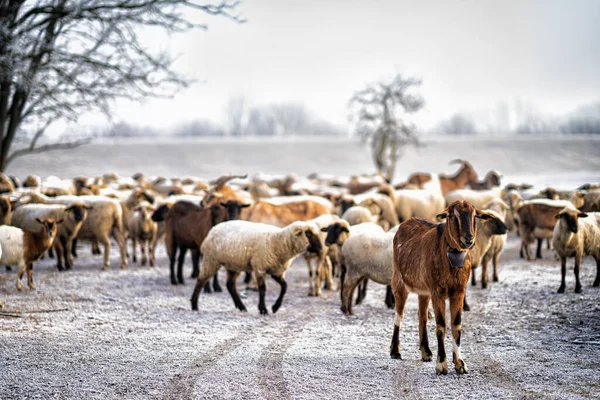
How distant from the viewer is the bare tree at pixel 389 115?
136 ft

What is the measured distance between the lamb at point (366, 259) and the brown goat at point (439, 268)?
2.00 meters

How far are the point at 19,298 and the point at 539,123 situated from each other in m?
139

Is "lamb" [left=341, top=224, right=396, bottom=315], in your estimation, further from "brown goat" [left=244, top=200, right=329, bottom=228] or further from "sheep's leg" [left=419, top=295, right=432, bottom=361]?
"brown goat" [left=244, top=200, right=329, bottom=228]

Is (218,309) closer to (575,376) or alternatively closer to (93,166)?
(575,376)

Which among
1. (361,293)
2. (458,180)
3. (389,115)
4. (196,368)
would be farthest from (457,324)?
(389,115)

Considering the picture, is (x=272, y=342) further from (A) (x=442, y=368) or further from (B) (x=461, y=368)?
(B) (x=461, y=368)

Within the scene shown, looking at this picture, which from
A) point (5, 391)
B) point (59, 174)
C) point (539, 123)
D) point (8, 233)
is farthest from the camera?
point (539, 123)

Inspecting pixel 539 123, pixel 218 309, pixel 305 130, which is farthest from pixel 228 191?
pixel 539 123

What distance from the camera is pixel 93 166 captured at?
60.2m

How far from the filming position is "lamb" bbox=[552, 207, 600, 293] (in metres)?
11.2

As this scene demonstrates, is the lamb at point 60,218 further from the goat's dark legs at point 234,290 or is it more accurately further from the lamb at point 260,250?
the goat's dark legs at point 234,290

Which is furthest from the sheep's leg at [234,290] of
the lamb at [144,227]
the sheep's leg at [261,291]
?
the lamb at [144,227]

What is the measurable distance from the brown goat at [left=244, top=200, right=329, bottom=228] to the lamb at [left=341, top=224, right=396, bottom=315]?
4079 mm

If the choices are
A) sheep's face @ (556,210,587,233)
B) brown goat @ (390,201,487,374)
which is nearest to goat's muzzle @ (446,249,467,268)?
brown goat @ (390,201,487,374)
